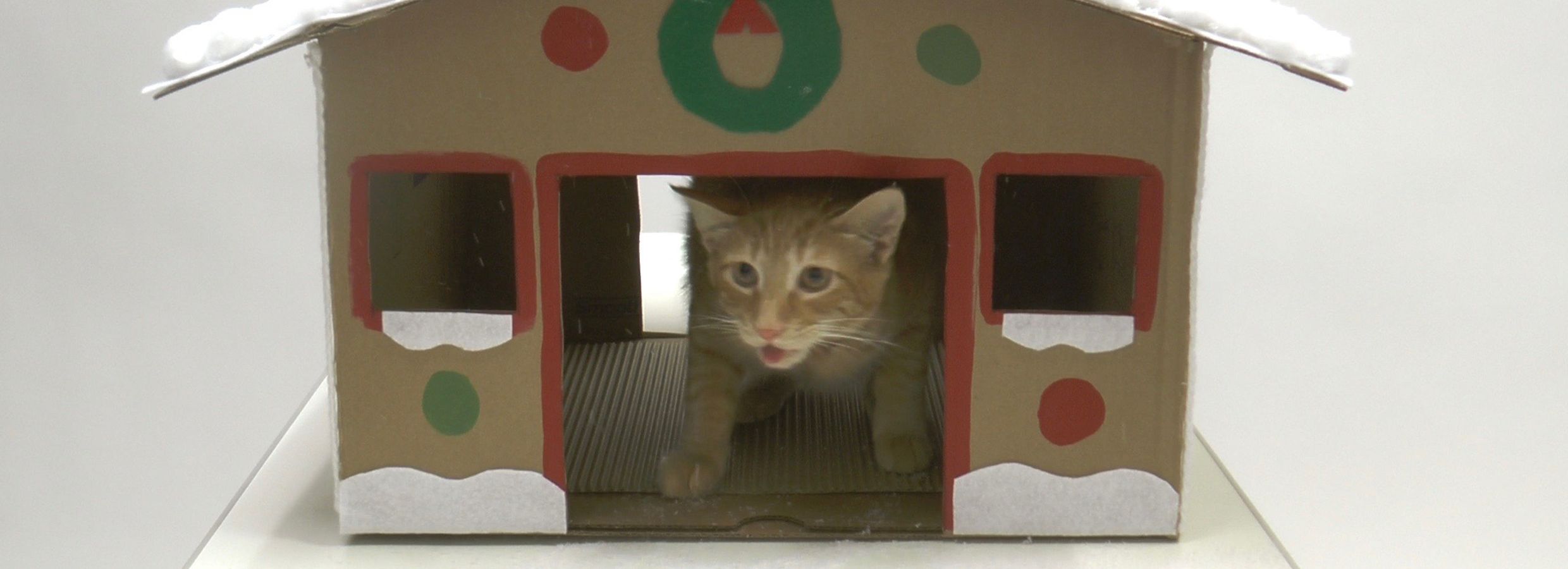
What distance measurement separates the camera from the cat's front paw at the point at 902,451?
1.49m

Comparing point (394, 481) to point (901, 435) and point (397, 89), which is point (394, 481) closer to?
point (397, 89)

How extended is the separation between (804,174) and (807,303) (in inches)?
7.9

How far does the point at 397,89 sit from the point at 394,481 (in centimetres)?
39

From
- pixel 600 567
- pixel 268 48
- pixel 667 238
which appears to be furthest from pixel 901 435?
pixel 667 238

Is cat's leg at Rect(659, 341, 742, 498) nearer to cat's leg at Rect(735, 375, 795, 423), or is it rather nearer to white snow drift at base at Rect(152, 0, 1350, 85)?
cat's leg at Rect(735, 375, 795, 423)

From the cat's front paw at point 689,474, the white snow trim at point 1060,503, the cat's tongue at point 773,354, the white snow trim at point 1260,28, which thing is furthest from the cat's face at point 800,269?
the white snow trim at point 1260,28

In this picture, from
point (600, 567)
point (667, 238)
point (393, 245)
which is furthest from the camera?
point (667, 238)

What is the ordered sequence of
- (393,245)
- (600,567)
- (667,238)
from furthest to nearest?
(667,238)
(393,245)
(600,567)

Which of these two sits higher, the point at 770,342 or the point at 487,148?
the point at 487,148

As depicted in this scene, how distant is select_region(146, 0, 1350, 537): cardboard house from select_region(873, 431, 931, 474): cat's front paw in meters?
0.10

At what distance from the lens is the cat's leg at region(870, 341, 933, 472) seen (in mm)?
1516

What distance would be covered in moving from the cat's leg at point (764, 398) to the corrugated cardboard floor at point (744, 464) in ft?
0.04

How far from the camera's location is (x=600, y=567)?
1.26 m

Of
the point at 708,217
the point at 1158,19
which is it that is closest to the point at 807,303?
the point at 708,217
